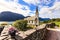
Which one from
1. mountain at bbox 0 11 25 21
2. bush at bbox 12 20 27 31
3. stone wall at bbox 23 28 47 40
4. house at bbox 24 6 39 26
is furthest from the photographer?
house at bbox 24 6 39 26

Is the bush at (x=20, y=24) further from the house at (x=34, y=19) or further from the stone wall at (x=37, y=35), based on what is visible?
the stone wall at (x=37, y=35)

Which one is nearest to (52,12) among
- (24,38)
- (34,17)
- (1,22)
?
(34,17)

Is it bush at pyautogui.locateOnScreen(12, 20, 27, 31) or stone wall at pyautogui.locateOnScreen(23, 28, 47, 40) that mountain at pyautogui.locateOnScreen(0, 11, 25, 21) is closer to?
bush at pyautogui.locateOnScreen(12, 20, 27, 31)

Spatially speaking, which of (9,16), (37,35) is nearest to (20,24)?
(9,16)

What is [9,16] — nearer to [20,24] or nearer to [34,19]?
[20,24]

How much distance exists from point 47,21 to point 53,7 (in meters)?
0.69

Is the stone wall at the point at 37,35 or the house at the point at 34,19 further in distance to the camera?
the house at the point at 34,19

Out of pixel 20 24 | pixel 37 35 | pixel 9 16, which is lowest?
pixel 37 35

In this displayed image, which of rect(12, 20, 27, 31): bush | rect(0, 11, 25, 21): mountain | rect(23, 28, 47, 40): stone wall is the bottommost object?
rect(23, 28, 47, 40): stone wall

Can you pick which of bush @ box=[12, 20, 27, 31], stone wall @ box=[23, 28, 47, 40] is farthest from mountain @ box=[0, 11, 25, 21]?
stone wall @ box=[23, 28, 47, 40]

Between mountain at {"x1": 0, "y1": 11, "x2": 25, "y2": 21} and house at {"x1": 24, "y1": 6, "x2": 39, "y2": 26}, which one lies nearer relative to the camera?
mountain at {"x1": 0, "y1": 11, "x2": 25, "y2": 21}

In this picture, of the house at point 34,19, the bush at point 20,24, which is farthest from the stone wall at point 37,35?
the house at point 34,19

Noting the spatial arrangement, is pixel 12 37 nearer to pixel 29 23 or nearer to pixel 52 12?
pixel 29 23

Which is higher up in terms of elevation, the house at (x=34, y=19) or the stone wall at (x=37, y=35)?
the house at (x=34, y=19)
